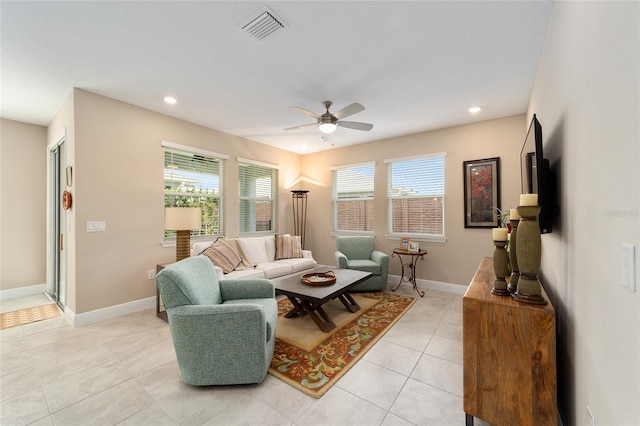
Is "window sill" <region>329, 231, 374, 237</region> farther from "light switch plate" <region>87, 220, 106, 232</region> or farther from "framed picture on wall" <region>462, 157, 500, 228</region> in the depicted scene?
"light switch plate" <region>87, 220, 106, 232</region>

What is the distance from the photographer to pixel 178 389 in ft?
6.35

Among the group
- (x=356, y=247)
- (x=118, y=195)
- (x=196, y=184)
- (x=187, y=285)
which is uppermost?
(x=196, y=184)

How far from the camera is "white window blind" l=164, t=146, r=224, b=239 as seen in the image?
13.0ft

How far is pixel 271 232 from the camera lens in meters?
5.56

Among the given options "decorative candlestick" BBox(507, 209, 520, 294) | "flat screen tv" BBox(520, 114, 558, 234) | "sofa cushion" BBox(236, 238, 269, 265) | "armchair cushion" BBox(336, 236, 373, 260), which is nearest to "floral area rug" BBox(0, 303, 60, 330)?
"sofa cushion" BBox(236, 238, 269, 265)

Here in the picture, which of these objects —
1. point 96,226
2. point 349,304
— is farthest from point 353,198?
point 96,226

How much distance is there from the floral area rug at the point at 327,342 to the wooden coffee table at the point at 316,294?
97mm

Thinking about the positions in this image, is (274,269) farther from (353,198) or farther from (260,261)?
(353,198)

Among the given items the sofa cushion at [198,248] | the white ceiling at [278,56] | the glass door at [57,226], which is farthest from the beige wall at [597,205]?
the glass door at [57,226]

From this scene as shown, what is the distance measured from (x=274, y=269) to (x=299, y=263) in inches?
23.5

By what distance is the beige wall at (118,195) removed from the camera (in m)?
3.12

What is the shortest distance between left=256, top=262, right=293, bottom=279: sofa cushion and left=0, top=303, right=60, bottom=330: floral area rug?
2653 millimetres

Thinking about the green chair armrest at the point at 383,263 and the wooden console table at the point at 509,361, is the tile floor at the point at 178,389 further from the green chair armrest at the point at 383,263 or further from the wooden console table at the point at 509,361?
the green chair armrest at the point at 383,263

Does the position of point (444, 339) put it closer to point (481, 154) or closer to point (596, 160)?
point (596, 160)
